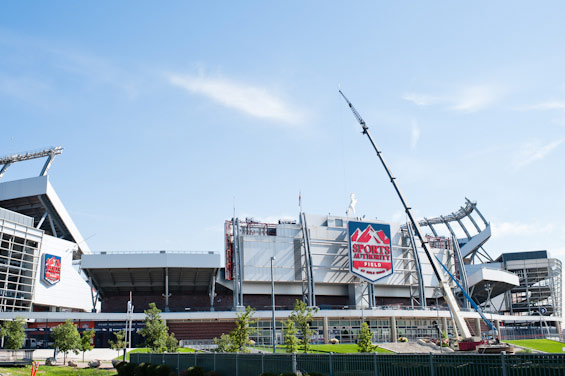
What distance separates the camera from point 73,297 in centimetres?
9406

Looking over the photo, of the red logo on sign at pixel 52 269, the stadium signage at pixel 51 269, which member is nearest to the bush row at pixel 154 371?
the stadium signage at pixel 51 269

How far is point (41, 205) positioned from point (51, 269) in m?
13.3

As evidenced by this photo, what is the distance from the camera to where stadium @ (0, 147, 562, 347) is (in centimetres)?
8686

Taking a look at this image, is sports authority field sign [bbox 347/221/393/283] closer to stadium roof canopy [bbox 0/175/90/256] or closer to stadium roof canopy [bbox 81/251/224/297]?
stadium roof canopy [bbox 81/251/224/297]

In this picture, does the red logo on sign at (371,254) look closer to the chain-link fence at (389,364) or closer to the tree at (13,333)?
the tree at (13,333)

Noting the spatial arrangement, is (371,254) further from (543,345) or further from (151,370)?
(151,370)

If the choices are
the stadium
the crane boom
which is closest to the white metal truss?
the stadium

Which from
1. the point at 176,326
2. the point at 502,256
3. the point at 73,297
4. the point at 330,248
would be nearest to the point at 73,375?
the point at 176,326

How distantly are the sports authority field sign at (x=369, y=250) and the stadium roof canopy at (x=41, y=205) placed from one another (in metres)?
52.9

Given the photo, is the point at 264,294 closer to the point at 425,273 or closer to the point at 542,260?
the point at 425,273

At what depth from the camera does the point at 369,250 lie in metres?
97.0

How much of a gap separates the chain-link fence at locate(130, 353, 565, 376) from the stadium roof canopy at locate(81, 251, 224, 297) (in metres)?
56.4

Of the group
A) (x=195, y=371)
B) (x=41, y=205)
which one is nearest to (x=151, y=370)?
(x=195, y=371)

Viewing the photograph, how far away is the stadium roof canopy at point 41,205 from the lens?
93625 millimetres
